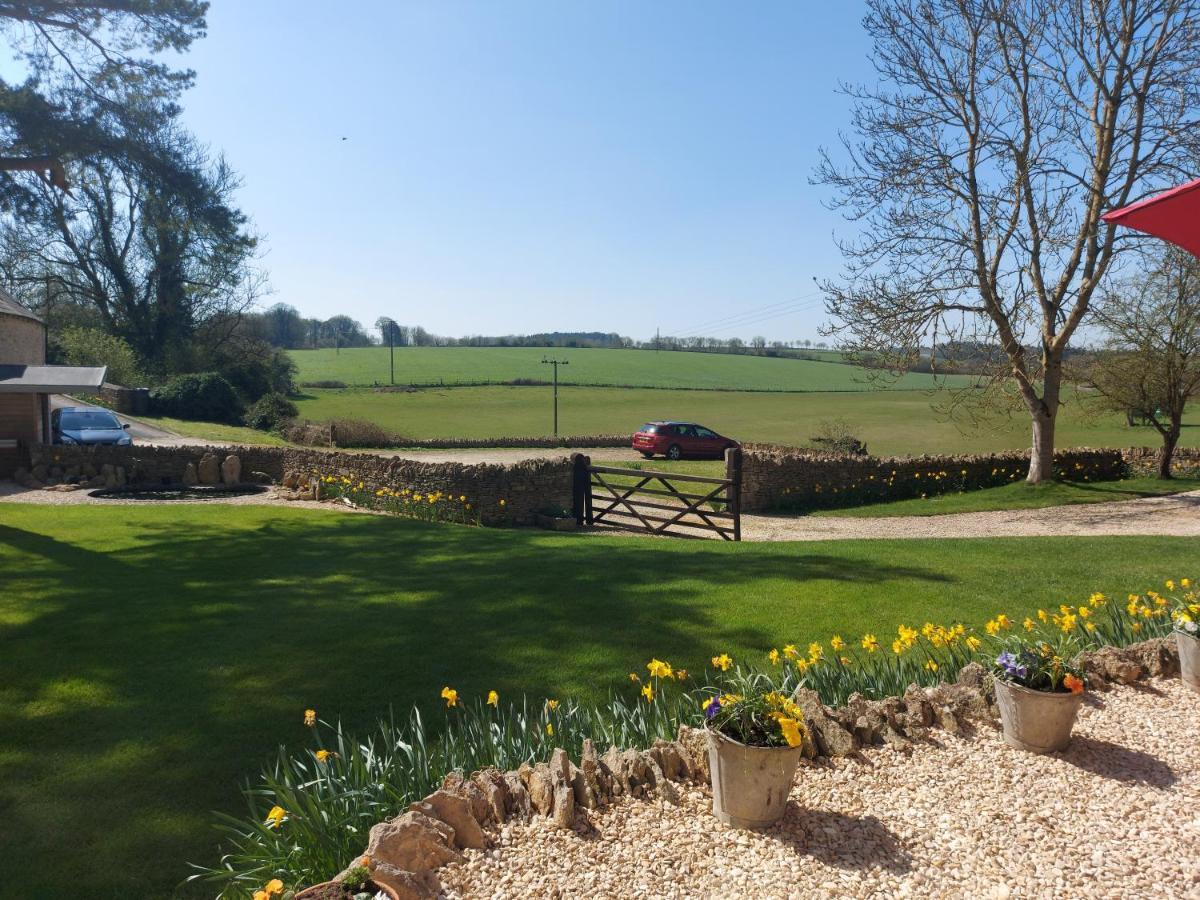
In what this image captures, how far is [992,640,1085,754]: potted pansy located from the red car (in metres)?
25.8

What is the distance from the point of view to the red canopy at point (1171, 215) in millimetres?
3971

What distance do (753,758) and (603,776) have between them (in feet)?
2.52

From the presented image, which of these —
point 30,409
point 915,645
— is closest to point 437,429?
point 30,409

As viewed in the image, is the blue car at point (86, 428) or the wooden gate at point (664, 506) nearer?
the wooden gate at point (664, 506)

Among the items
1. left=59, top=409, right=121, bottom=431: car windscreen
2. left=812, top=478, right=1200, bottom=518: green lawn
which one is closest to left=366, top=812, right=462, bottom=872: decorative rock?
left=812, top=478, right=1200, bottom=518: green lawn

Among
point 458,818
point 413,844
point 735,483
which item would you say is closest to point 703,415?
point 735,483

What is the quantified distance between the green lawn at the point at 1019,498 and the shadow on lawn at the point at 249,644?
9.30m

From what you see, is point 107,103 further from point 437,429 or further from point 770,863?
point 437,429

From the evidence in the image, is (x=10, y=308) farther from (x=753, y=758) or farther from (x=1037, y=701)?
(x=1037, y=701)

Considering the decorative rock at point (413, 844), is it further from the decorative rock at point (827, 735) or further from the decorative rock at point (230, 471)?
the decorative rock at point (230, 471)

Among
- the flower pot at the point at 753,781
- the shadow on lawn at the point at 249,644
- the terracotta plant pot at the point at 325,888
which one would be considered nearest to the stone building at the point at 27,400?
the shadow on lawn at the point at 249,644

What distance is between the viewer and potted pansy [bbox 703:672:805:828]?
337cm

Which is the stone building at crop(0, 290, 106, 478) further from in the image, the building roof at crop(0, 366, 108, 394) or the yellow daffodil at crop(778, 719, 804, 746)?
the yellow daffodil at crop(778, 719, 804, 746)

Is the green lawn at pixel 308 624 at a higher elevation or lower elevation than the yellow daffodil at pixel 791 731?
lower
